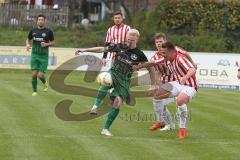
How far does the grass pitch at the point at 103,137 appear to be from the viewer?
1109 centimetres

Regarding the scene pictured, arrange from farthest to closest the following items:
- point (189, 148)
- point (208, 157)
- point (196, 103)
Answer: point (196, 103) < point (189, 148) < point (208, 157)

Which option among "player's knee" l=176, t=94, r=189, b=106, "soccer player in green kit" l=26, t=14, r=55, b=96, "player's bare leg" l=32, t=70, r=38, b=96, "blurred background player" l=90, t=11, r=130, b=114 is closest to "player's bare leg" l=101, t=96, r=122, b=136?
"player's knee" l=176, t=94, r=189, b=106

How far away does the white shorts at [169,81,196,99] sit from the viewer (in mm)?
12961

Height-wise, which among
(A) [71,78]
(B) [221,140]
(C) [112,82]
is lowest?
(A) [71,78]

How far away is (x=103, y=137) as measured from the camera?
12781mm

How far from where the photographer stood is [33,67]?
68.5 ft

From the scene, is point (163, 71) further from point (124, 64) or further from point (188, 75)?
point (188, 75)

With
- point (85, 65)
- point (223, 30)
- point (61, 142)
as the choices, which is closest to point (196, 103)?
point (61, 142)

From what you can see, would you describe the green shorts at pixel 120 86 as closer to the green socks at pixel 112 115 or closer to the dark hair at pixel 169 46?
the green socks at pixel 112 115

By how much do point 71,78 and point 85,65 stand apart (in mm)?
2280

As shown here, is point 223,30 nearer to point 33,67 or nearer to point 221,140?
point 33,67

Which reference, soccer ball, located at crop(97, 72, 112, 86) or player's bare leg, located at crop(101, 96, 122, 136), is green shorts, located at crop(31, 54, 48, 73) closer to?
soccer ball, located at crop(97, 72, 112, 86)

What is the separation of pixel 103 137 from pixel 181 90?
1.64 metres

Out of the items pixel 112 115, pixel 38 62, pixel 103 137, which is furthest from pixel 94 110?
pixel 38 62
